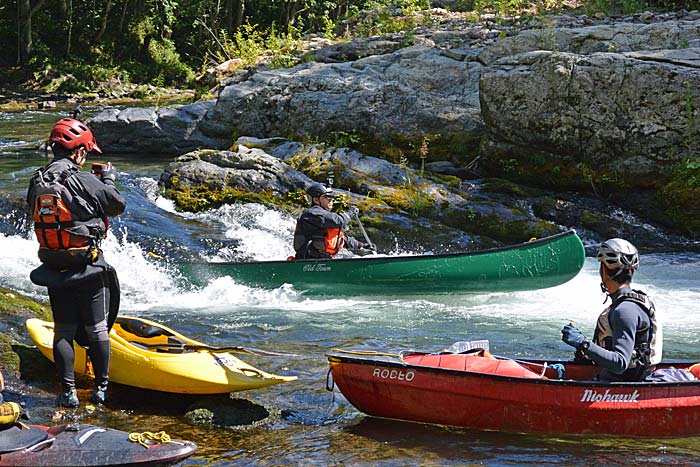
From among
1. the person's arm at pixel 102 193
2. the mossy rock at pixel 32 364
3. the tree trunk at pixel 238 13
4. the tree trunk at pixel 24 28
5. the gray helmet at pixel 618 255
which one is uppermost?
the tree trunk at pixel 238 13

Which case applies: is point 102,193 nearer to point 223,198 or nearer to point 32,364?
point 32,364

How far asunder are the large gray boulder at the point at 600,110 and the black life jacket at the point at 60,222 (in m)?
8.36

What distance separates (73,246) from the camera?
446 centimetres

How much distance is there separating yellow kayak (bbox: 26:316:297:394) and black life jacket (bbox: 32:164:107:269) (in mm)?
748

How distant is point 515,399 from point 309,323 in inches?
125

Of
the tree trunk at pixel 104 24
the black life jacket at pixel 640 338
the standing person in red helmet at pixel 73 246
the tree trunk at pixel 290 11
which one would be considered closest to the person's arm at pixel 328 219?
the standing person in red helmet at pixel 73 246

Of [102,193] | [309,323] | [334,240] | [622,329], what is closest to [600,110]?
[334,240]

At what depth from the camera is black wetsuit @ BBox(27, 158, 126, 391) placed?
449 centimetres

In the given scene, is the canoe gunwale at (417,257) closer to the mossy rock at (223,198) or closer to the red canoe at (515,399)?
the mossy rock at (223,198)

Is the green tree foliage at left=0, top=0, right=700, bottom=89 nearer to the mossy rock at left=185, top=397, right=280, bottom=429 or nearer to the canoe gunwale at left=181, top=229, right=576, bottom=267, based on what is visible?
the canoe gunwale at left=181, top=229, right=576, bottom=267

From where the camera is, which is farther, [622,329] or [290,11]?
[290,11]

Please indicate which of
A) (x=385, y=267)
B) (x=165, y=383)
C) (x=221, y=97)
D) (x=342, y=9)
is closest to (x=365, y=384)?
(x=165, y=383)

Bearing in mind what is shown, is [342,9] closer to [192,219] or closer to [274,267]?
[192,219]

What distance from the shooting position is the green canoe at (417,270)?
834cm
